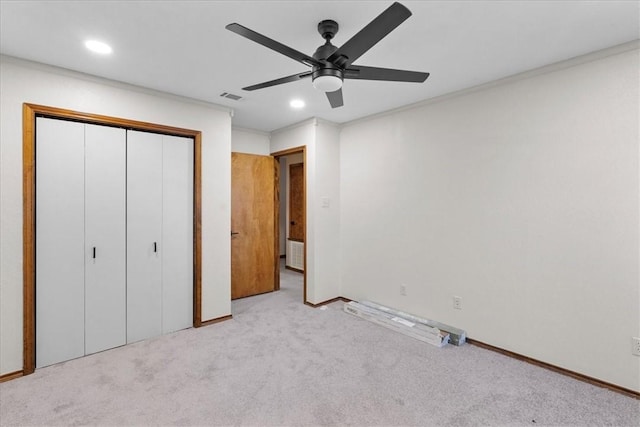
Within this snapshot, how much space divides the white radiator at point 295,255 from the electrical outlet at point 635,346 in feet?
15.2

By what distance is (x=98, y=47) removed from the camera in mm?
2217

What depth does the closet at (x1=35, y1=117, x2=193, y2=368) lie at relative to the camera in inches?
101

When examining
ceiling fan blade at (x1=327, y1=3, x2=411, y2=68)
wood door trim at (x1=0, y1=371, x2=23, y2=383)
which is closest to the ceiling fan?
ceiling fan blade at (x1=327, y1=3, x2=411, y2=68)

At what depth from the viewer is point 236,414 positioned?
6.45 ft

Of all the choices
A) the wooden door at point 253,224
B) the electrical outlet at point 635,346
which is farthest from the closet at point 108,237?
the electrical outlet at point 635,346

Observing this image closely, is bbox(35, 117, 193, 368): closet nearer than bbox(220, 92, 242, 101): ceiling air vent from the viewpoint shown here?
Yes

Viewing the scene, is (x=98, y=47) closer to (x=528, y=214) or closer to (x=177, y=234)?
(x=177, y=234)

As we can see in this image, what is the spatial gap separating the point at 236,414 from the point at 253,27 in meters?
2.50

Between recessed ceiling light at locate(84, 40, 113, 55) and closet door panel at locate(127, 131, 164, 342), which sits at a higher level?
recessed ceiling light at locate(84, 40, 113, 55)

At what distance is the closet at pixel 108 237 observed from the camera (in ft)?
8.39

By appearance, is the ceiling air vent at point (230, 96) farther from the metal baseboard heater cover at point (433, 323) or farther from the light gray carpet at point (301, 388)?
the metal baseboard heater cover at point (433, 323)

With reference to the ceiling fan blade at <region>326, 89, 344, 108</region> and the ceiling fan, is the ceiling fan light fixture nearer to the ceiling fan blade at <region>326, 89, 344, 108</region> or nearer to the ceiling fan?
the ceiling fan

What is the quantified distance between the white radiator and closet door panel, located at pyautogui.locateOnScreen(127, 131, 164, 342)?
3218mm

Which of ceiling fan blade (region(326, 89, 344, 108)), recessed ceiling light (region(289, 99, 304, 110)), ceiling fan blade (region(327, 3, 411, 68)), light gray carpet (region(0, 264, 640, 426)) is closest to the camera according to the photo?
ceiling fan blade (region(327, 3, 411, 68))
